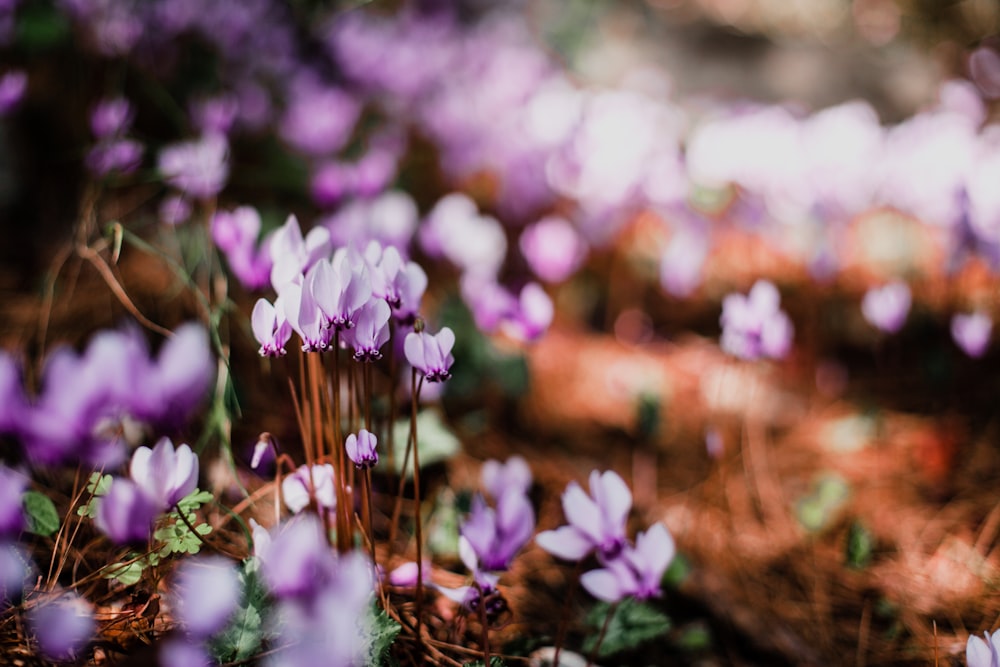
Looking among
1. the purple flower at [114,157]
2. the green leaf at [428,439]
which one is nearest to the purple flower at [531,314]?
the green leaf at [428,439]

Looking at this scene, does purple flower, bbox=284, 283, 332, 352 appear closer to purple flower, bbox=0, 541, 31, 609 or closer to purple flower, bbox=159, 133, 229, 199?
purple flower, bbox=0, 541, 31, 609

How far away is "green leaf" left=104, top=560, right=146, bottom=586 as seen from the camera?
2.47 feet

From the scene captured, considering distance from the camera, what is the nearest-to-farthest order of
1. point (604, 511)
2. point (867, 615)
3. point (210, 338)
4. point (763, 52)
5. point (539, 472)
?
point (604, 511)
point (867, 615)
point (210, 338)
point (539, 472)
point (763, 52)

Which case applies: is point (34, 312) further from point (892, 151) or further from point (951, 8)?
point (951, 8)

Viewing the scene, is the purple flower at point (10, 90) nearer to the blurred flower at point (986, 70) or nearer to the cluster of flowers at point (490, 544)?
the cluster of flowers at point (490, 544)

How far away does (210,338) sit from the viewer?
128cm

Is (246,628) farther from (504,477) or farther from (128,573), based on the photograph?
(504,477)

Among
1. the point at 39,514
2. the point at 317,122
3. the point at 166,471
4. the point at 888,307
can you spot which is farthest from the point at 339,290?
the point at 317,122

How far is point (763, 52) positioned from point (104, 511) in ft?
14.8

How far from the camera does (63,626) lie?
63cm

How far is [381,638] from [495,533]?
0.57ft

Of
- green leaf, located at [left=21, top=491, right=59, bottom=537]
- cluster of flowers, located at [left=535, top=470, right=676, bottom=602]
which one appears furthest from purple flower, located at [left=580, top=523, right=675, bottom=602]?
green leaf, located at [left=21, top=491, right=59, bottom=537]

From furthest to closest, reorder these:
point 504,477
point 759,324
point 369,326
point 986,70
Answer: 1. point 986,70
2. point 759,324
3. point 504,477
4. point 369,326

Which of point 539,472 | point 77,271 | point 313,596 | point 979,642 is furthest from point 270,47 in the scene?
point 979,642
